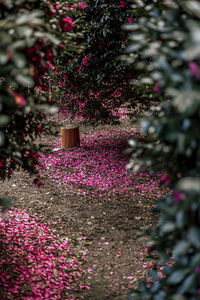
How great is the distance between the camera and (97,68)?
697 centimetres

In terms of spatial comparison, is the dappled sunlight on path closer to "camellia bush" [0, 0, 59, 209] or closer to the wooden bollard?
the wooden bollard

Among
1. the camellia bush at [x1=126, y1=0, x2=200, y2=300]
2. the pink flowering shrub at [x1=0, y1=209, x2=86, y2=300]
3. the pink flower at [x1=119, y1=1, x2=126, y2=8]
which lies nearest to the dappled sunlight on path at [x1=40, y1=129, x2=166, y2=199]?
the pink flowering shrub at [x1=0, y1=209, x2=86, y2=300]

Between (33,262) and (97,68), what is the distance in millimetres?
4559

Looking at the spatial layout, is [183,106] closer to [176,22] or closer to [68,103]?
[176,22]

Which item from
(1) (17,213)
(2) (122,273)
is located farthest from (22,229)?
(2) (122,273)

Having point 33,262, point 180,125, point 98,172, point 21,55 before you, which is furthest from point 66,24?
point 98,172

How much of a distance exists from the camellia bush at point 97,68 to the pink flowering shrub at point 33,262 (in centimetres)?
287

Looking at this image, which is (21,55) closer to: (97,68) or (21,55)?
(21,55)

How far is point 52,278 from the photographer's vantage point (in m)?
3.85

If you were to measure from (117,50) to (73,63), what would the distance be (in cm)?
116

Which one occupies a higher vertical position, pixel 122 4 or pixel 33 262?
pixel 122 4

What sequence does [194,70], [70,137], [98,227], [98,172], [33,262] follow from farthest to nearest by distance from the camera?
[70,137]
[98,172]
[98,227]
[33,262]
[194,70]

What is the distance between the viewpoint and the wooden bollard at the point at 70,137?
934cm

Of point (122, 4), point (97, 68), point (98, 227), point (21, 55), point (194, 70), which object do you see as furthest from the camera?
point (97, 68)
